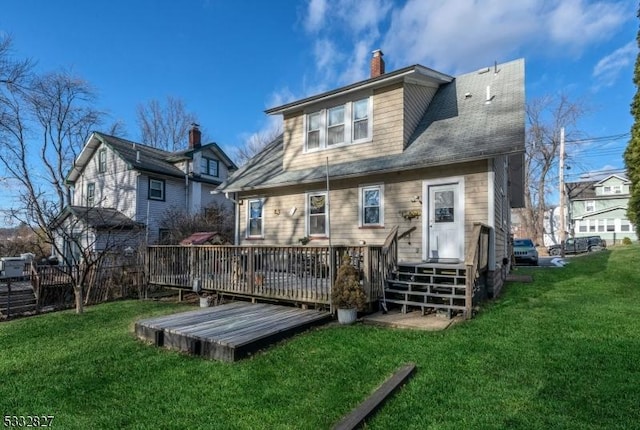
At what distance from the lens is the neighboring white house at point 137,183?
61.7 feet

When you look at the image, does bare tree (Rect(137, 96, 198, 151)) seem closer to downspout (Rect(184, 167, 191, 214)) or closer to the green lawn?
downspout (Rect(184, 167, 191, 214))

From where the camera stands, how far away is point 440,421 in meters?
3.18

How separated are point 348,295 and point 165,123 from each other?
30.8 meters

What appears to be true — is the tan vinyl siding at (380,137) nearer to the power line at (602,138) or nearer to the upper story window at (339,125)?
the upper story window at (339,125)

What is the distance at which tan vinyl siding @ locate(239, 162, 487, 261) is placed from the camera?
847 centimetres

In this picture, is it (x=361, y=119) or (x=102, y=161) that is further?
(x=102, y=161)

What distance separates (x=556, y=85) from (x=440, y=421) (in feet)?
119

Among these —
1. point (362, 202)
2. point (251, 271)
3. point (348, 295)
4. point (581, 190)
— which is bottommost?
point (348, 295)

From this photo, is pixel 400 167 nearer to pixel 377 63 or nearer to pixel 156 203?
pixel 377 63

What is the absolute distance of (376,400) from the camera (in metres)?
3.51

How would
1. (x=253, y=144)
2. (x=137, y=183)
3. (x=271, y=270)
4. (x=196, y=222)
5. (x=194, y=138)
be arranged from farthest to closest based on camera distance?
(x=253, y=144), (x=194, y=138), (x=137, y=183), (x=196, y=222), (x=271, y=270)

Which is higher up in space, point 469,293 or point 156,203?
point 156,203

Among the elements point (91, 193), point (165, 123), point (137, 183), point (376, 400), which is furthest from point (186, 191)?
point (376, 400)

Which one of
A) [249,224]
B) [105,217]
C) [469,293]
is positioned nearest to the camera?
[469,293]
